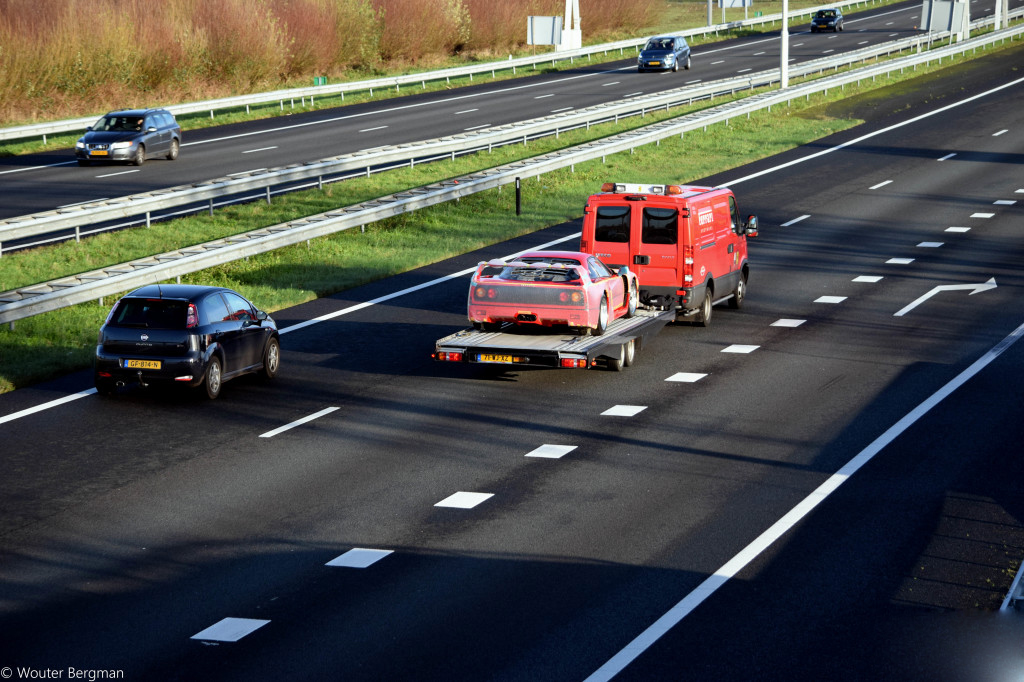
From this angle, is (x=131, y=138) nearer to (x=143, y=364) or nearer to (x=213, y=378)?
(x=213, y=378)

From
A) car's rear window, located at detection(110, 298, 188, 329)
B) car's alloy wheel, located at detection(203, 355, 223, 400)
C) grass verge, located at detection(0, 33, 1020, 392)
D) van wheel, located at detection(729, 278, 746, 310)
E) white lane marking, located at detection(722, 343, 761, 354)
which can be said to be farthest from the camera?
van wheel, located at detection(729, 278, 746, 310)

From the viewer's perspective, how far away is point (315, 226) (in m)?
30.5

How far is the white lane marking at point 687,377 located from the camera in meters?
20.2

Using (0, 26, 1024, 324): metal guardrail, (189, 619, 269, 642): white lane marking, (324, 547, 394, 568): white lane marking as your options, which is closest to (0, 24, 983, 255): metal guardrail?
(0, 26, 1024, 324): metal guardrail

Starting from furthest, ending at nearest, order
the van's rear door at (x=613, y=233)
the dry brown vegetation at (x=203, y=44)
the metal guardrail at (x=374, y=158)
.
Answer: the dry brown vegetation at (x=203, y=44), the metal guardrail at (x=374, y=158), the van's rear door at (x=613, y=233)

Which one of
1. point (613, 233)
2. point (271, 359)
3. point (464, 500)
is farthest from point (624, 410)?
point (613, 233)

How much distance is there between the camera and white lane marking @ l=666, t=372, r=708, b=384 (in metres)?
20.2

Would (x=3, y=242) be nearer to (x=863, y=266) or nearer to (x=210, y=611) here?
(x=863, y=266)

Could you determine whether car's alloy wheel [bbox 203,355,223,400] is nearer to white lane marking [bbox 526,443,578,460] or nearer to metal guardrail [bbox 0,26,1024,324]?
metal guardrail [bbox 0,26,1024,324]

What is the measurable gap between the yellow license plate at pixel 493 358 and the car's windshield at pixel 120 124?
2753 centimetres

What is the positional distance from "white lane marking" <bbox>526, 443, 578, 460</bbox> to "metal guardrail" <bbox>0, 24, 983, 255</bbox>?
49.4ft

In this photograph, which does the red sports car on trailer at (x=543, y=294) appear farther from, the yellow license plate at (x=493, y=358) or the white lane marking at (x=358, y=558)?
the white lane marking at (x=358, y=558)

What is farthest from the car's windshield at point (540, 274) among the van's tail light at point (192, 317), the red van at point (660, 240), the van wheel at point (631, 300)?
Answer: the van's tail light at point (192, 317)

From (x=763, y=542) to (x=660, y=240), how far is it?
10.9m
